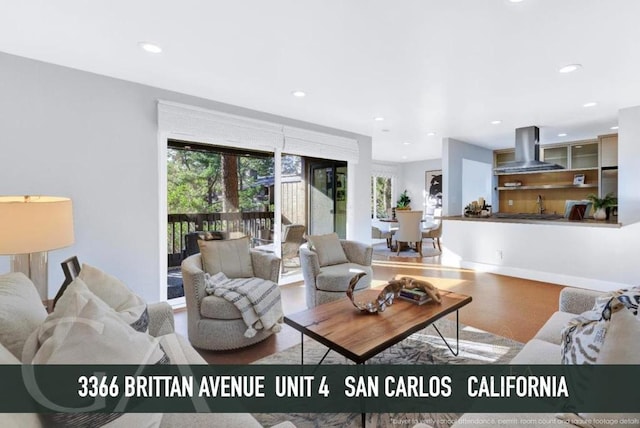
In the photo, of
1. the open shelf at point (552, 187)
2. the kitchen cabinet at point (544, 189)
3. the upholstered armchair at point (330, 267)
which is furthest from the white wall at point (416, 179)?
the upholstered armchair at point (330, 267)

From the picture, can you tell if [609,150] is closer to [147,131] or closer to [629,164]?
[629,164]

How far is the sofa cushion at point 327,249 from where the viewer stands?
373 centimetres

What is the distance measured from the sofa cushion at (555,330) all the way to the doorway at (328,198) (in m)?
3.74

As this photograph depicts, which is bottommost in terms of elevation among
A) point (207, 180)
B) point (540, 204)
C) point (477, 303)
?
point (477, 303)

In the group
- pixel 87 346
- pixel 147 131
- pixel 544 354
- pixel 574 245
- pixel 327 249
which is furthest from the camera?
pixel 574 245

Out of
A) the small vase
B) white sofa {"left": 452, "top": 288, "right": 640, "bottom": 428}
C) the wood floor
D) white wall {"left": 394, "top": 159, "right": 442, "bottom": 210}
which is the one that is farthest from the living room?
white wall {"left": 394, "top": 159, "right": 442, "bottom": 210}

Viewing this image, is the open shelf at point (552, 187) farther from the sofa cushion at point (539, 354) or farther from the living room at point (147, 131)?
the sofa cushion at point (539, 354)

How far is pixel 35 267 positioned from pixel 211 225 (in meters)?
2.01

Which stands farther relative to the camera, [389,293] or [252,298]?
[252,298]

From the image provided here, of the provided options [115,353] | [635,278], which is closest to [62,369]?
[115,353]

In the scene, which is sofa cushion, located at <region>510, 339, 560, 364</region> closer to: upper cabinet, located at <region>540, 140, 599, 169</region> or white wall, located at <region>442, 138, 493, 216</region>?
white wall, located at <region>442, 138, 493, 216</region>

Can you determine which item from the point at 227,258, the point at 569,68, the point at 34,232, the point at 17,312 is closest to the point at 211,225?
the point at 227,258

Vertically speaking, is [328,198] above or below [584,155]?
below

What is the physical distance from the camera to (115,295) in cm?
156
